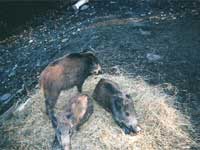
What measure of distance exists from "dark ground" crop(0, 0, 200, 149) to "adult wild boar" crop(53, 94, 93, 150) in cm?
147

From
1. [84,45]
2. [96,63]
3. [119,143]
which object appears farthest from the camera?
[84,45]

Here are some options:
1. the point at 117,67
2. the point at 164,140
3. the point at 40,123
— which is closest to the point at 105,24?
the point at 117,67

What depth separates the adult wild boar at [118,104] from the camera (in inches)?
243

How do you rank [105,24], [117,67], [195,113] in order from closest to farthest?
[195,113] < [117,67] < [105,24]

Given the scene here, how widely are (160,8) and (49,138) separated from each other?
533cm

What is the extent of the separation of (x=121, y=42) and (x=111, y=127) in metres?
3.02

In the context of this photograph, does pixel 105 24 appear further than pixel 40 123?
Yes

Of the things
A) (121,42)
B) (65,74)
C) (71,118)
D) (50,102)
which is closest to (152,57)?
(121,42)

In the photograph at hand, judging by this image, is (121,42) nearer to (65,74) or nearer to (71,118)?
(65,74)

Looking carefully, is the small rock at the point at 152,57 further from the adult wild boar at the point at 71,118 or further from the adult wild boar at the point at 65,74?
the adult wild boar at the point at 71,118

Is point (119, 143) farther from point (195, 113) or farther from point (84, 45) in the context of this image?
point (84, 45)

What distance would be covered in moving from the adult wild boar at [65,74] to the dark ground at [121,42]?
970 millimetres

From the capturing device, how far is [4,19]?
→ 1170cm

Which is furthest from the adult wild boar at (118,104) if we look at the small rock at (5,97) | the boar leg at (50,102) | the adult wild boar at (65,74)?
the small rock at (5,97)
